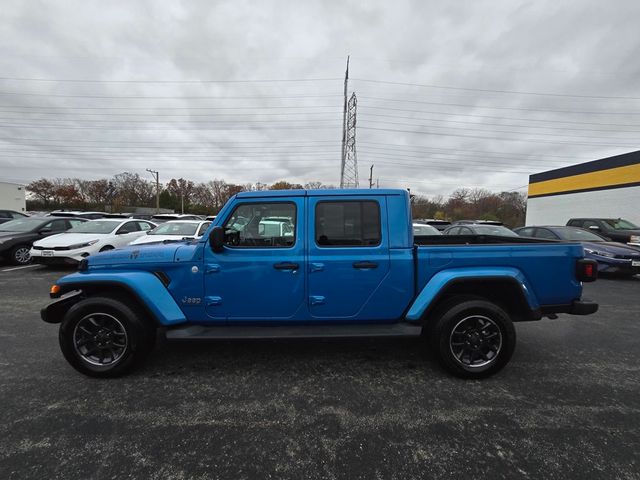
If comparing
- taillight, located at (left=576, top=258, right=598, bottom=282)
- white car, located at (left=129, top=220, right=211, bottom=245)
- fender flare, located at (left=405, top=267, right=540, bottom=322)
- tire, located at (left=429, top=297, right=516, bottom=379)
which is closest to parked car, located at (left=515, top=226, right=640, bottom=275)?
taillight, located at (left=576, top=258, right=598, bottom=282)

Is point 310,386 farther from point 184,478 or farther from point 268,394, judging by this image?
point 184,478

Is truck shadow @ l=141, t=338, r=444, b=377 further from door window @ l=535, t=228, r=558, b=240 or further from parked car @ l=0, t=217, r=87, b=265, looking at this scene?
parked car @ l=0, t=217, r=87, b=265

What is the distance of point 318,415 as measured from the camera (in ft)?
8.36

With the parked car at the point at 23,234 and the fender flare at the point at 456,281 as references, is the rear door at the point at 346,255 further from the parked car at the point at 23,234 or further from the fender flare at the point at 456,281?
the parked car at the point at 23,234

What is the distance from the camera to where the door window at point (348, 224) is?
3191 millimetres

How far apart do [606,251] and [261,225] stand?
9.83 metres

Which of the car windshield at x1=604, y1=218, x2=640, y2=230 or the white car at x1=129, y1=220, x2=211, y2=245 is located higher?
the car windshield at x1=604, y1=218, x2=640, y2=230

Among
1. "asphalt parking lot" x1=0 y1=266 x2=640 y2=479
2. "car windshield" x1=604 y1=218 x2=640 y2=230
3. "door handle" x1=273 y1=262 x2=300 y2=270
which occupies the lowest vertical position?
"asphalt parking lot" x1=0 y1=266 x2=640 y2=479

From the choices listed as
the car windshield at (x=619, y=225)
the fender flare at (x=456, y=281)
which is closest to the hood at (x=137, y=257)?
the fender flare at (x=456, y=281)

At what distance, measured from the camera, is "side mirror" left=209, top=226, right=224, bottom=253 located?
302 centimetres

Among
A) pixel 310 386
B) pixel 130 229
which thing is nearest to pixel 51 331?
pixel 310 386

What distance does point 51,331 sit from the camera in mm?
4246

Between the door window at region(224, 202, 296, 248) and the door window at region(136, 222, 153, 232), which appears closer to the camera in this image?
the door window at region(224, 202, 296, 248)

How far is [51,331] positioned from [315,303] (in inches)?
154
